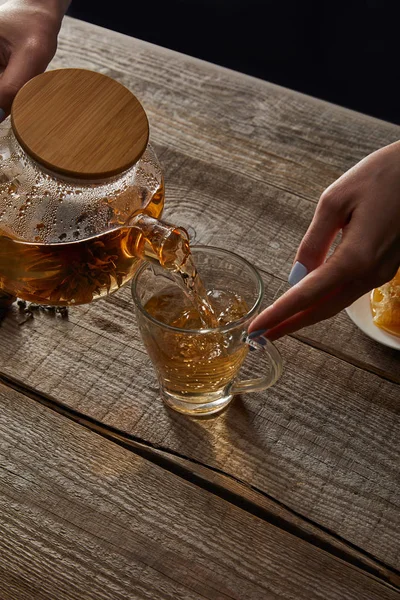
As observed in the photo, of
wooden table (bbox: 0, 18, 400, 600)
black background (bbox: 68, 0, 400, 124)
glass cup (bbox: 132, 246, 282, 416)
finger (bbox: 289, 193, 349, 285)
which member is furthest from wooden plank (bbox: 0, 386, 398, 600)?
black background (bbox: 68, 0, 400, 124)

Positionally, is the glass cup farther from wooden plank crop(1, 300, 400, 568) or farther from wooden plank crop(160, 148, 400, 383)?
wooden plank crop(160, 148, 400, 383)

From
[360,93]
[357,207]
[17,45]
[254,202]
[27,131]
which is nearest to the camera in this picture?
[27,131]

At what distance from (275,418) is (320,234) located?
25 cm

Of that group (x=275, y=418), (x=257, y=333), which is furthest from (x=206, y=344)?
(x=275, y=418)

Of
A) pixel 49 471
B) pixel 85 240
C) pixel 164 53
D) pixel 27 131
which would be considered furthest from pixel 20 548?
pixel 164 53

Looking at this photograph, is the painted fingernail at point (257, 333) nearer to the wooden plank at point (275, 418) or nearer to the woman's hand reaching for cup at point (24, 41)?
the wooden plank at point (275, 418)

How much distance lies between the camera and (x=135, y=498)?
92 centimetres

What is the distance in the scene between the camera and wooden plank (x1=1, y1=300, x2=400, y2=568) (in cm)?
93

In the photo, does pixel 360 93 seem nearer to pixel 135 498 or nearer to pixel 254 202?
pixel 254 202

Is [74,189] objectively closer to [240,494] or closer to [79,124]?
[79,124]

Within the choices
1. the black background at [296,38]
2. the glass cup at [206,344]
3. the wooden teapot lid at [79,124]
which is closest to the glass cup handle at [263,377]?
the glass cup at [206,344]

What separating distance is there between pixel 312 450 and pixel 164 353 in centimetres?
23

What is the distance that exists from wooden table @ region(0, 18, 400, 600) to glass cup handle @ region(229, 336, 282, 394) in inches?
1.7

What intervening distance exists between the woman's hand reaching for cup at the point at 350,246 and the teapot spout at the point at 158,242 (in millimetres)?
120
